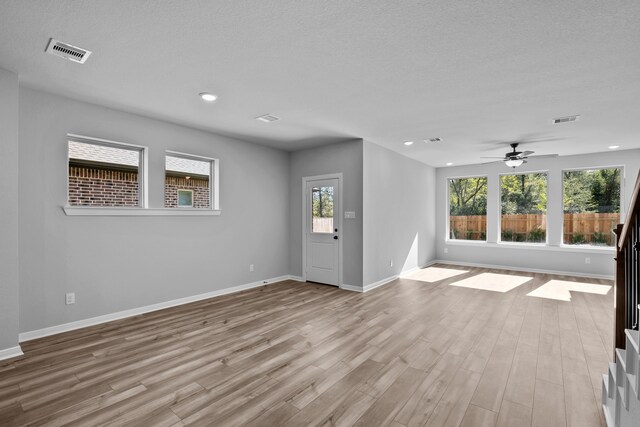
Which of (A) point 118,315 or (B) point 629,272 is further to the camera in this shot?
(A) point 118,315

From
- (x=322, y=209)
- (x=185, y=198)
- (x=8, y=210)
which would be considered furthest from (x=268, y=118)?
(x=8, y=210)

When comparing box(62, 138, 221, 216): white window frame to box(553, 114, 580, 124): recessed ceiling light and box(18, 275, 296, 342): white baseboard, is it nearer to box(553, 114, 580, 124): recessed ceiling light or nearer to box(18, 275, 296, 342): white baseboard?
box(18, 275, 296, 342): white baseboard

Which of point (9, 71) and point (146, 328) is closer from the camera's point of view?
point (9, 71)

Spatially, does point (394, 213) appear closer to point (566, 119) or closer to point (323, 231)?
point (323, 231)

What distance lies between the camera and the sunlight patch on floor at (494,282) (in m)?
5.64

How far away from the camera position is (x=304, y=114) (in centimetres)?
404

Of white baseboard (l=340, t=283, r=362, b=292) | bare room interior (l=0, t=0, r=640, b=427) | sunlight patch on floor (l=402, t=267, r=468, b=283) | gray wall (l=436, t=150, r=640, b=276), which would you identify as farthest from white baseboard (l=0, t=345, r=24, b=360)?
gray wall (l=436, t=150, r=640, b=276)

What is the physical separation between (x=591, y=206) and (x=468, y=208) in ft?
8.07

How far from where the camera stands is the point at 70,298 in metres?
3.52

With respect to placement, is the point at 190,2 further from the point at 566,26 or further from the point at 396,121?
the point at 396,121

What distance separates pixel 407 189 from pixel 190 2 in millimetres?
5790

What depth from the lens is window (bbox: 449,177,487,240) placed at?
7820 millimetres

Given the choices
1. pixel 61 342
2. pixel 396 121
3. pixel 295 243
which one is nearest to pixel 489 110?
pixel 396 121

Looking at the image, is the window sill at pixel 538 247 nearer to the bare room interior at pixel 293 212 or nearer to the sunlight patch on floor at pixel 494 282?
the bare room interior at pixel 293 212
